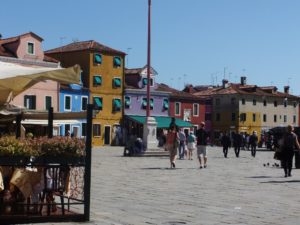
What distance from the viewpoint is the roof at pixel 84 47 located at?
59300 mm

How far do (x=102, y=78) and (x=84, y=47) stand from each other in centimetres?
364

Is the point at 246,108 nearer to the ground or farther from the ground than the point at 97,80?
nearer to the ground

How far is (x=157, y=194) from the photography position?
1182 centimetres

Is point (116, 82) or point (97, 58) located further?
point (116, 82)

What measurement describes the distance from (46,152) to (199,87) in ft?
289

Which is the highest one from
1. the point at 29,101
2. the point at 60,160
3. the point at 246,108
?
the point at 246,108

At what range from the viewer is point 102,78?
60656mm

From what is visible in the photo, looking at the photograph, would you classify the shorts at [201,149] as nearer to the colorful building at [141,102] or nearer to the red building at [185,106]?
the colorful building at [141,102]

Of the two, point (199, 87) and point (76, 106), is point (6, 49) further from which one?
point (199, 87)

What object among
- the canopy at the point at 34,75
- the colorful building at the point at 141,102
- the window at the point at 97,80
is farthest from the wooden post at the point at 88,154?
the colorful building at the point at 141,102

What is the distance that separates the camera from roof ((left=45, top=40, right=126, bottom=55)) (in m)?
59.3

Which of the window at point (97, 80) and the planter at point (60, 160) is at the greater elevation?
the window at point (97, 80)

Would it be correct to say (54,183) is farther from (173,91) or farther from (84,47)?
(173,91)

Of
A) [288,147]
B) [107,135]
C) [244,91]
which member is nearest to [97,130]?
[107,135]
